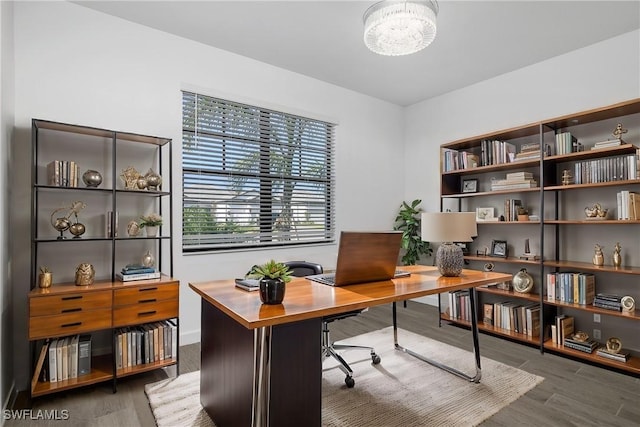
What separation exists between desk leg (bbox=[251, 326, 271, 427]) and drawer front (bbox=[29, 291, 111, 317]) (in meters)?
1.43

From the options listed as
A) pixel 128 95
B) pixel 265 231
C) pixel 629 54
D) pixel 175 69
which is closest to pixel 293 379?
pixel 265 231

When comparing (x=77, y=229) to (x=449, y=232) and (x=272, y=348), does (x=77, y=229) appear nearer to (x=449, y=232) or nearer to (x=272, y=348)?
(x=272, y=348)

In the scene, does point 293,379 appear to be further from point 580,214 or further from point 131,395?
point 580,214

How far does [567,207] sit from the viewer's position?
132 inches

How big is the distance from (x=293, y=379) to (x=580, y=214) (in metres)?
3.18

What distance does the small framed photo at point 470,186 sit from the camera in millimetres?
3986

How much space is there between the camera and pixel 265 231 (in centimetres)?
374

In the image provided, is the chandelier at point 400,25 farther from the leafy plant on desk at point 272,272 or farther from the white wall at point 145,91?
the leafy plant on desk at point 272,272

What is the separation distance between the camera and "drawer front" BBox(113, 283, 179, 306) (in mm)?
2334

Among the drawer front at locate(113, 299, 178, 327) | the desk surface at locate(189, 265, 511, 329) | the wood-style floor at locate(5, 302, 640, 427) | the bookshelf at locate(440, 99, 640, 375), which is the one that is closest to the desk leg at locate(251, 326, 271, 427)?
the desk surface at locate(189, 265, 511, 329)

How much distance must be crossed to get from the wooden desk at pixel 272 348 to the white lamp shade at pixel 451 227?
1.33 feet

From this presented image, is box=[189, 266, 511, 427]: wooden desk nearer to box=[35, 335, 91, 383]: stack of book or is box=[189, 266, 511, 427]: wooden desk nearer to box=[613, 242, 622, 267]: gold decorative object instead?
box=[35, 335, 91, 383]: stack of book

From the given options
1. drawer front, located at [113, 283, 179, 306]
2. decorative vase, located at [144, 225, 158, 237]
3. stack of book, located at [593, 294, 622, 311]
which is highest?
decorative vase, located at [144, 225, 158, 237]

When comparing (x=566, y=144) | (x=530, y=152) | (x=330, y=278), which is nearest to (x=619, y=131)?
(x=566, y=144)
